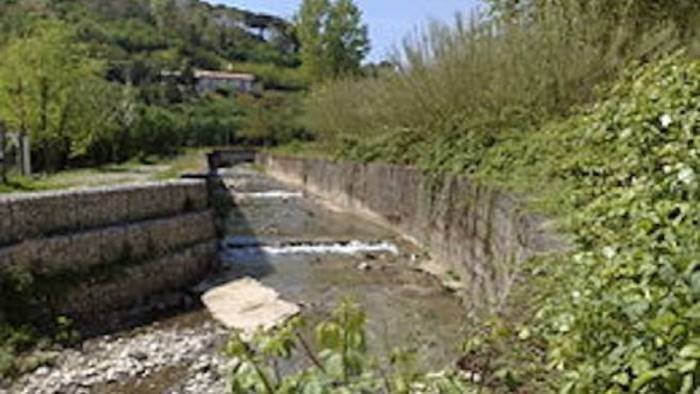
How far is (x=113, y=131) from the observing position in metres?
41.5

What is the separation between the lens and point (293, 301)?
1295 centimetres

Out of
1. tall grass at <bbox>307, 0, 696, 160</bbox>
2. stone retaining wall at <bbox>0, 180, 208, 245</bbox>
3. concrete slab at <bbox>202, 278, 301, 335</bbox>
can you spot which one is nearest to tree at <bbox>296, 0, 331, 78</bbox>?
tall grass at <bbox>307, 0, 696, 160</bbox>

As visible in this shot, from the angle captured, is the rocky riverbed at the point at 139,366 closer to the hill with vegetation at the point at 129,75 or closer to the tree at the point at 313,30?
the hill with vegetation at the point at 129,75

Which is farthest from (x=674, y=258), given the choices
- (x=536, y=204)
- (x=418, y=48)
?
(x=418, y=48)

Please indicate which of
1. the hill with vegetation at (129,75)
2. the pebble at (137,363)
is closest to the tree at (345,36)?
the hill with vegetation at (129,75)

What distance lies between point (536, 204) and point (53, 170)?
82.1 feet

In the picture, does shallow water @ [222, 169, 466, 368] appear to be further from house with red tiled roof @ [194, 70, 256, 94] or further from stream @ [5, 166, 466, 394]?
house with red tiled roof @ [194, 70, 256, 94]

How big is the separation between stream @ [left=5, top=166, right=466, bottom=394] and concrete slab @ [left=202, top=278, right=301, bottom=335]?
21 centimetres

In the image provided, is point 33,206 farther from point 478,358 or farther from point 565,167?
point 478,358

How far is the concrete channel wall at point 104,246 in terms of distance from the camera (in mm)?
11906

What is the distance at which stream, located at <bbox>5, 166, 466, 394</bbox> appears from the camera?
9188 mm

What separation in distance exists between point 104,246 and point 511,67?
7.90 metres

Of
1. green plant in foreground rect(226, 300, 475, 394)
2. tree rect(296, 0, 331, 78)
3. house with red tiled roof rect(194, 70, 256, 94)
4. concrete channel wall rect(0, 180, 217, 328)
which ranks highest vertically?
tree rect(296, 0, 331, 78)

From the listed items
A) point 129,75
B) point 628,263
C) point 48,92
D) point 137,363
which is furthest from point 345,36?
point 628,263
